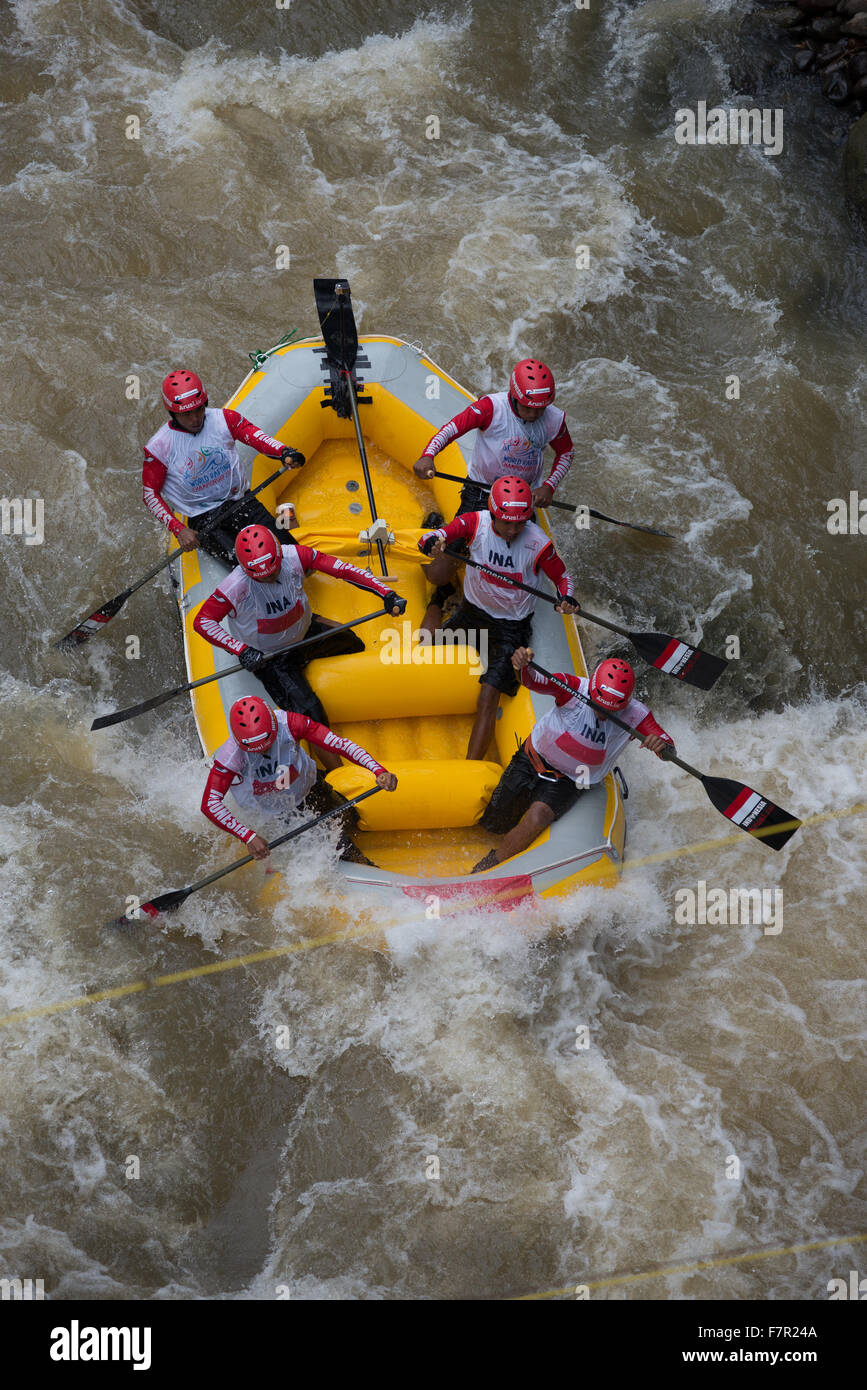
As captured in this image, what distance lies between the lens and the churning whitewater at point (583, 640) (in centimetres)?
489

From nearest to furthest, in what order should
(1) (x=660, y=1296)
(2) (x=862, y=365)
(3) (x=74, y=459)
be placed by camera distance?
(1) (x=660, y=1296) < (3) (x=74, y=459) < (2) (x=862, y=365)

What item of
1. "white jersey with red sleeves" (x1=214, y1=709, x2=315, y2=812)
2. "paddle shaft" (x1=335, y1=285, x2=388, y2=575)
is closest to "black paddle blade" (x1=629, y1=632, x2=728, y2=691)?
"paddle shaft" (x1=335, y1=285, x2=388, y2=575)

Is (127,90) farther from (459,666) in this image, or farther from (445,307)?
(459,666)

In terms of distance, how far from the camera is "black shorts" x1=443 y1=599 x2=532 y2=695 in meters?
5.71

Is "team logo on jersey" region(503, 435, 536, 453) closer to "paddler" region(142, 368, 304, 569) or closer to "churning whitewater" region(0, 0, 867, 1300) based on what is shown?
"paddler" region(142, 368, 304, 569)

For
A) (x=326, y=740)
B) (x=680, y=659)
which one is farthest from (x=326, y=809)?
(x=680, y=659)

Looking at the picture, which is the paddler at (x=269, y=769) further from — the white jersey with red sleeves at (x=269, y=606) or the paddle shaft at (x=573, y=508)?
the paddle shaft at (x=573, y=508)

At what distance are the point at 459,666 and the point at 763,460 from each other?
3.36m

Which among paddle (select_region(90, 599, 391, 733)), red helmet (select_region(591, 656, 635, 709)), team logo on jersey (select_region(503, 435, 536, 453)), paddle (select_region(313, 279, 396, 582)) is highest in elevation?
paddle (select_region(313, 279, 396, 582))

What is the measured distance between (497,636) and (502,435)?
3.69 ft

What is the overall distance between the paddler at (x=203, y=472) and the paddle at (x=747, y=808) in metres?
1.82

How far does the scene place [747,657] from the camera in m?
7.00

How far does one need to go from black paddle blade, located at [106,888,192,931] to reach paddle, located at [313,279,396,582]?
234 centimetres
